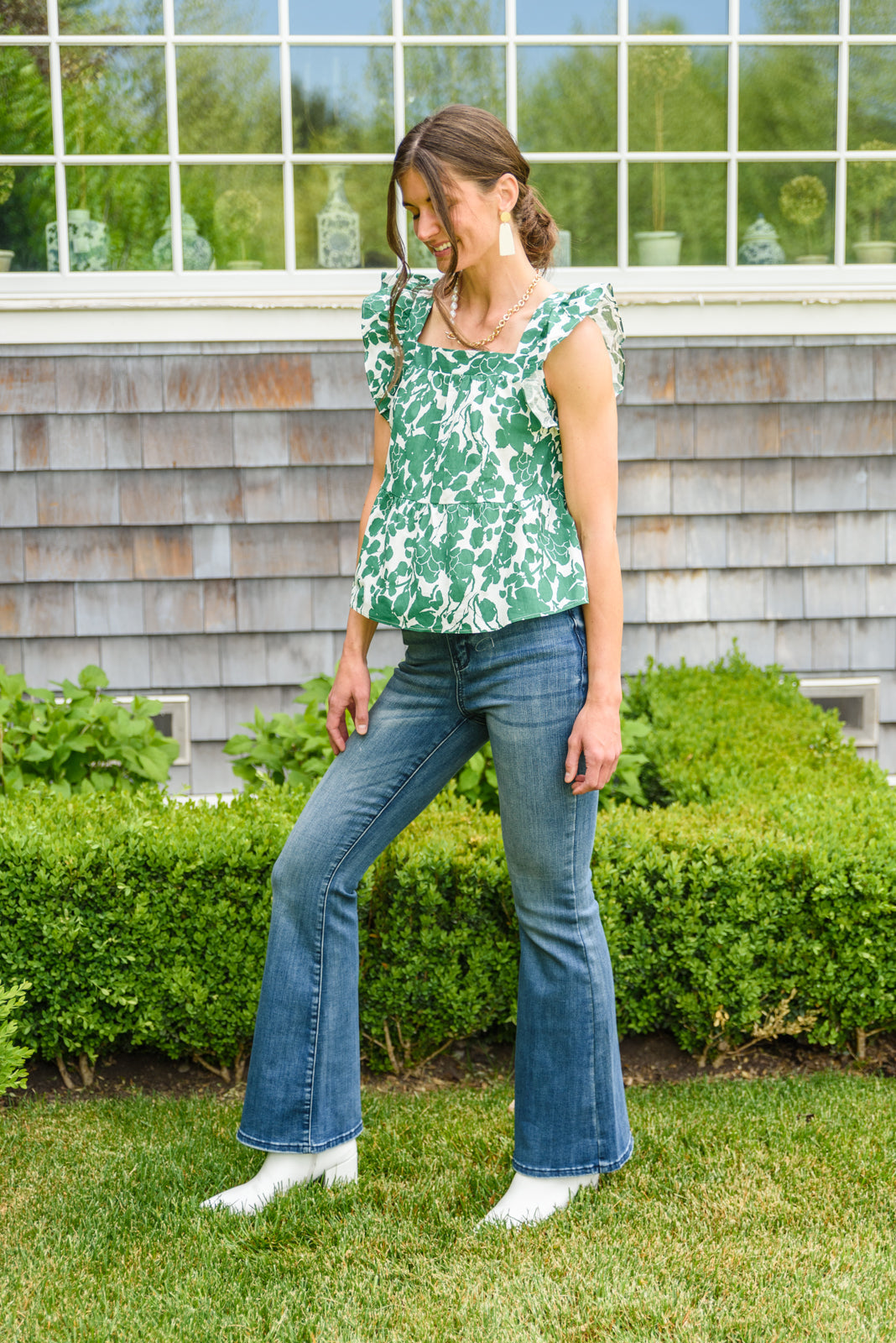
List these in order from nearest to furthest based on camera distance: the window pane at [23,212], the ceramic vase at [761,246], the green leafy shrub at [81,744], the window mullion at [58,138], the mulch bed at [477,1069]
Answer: the mulch bed at [477,1069], the green leafy shrub at [81,744], the window mullion at [58,138], the window pane at [23,212], the ceramic vase at [761,246]

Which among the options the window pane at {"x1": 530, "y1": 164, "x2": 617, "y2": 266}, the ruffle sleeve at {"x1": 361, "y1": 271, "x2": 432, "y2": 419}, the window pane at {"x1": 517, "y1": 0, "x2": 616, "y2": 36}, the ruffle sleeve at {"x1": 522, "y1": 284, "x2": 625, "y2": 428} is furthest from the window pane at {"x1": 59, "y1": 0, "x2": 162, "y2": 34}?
the ruffle sleeve at {"x1": 522, "y1": 284, "x2": 625, "y2": 428}

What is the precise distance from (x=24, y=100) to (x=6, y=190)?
0.99ft

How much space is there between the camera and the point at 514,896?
1993 mm

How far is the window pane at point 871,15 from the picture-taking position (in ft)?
13.5

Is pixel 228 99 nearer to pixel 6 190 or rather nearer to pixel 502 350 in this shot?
pixel 6 190

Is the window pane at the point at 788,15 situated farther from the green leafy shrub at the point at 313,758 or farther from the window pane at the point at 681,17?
the green leafy shrub at the point at 313,758

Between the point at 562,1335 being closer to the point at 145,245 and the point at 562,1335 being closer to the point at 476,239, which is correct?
the point at 476,239

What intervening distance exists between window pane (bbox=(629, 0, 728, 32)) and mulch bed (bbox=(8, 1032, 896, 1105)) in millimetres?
3334

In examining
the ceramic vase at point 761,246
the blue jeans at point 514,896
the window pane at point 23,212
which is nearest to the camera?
the blue jeans at point 514,896

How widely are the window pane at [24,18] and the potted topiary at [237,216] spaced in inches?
31.5

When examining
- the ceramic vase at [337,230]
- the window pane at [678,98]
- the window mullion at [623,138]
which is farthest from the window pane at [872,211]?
the ceramic vase at [337,230]

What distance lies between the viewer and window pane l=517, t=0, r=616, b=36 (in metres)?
4.04

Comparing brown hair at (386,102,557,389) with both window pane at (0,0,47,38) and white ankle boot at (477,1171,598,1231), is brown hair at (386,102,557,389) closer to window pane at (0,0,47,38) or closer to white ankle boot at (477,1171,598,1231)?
white ankle boot at (477,1171,598,1231)

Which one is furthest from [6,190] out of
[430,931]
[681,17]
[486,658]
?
[486,658]
